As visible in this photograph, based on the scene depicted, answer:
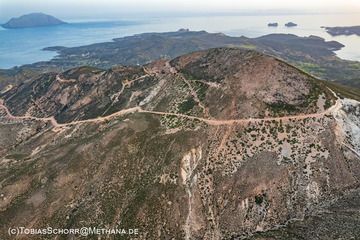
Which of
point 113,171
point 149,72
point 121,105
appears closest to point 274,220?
point 113,171

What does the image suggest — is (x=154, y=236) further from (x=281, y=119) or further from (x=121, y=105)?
(x=121, y=105)

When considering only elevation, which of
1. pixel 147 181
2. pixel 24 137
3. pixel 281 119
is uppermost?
pixel 281 119

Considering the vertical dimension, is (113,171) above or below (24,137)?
above

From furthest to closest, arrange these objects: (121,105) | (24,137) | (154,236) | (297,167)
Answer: (24,137) < (121,105) < (297,167) < (154,236)

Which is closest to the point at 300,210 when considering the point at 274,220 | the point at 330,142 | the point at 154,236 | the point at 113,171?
the point at 274,220

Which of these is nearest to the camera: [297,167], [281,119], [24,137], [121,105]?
[297,167]

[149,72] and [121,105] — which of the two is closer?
[121,105]
